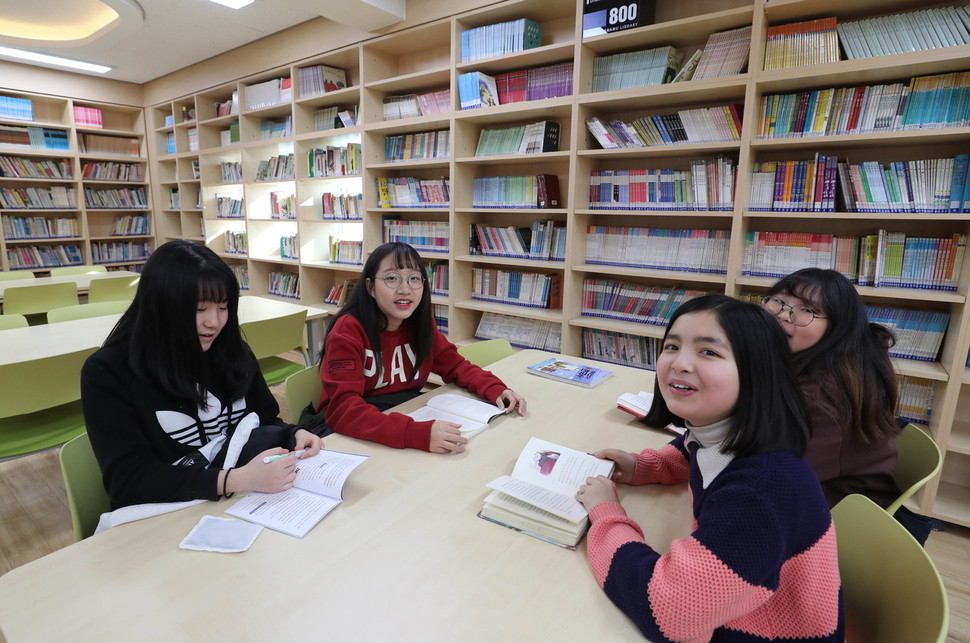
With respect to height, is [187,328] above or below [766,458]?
above

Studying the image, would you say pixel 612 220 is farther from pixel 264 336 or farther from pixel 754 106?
pixel 264 336

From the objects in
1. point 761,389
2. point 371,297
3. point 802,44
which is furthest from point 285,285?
point 761,389

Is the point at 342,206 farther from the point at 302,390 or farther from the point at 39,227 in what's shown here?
the point at 39,227

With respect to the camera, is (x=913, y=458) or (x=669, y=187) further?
(x=669, y=187)

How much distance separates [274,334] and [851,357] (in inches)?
99.8

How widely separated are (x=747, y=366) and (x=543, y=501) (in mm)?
487

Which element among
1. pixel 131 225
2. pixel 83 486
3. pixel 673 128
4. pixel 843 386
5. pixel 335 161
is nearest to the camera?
pixel 83 486

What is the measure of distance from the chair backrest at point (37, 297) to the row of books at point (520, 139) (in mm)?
3118

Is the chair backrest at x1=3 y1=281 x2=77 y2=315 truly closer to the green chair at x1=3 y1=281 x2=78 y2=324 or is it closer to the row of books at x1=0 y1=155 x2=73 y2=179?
the green chair at x1=3 y1=281 x2=78 y2=324

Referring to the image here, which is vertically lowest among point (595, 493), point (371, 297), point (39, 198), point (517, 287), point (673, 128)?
point (595, 493)

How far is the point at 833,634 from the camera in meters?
0.78

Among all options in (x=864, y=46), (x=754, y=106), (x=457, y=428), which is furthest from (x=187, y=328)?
(x=864, y=46)

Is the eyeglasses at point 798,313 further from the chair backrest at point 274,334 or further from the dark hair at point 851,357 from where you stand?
the chair backrest at point 274,334

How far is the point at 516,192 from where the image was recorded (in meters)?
3.27
